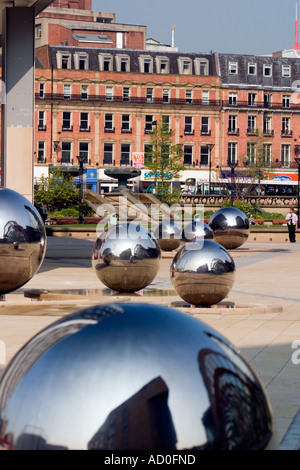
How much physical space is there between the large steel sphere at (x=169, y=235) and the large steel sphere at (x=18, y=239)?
16.0 metres

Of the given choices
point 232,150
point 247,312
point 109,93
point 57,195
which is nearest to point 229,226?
point 247,312

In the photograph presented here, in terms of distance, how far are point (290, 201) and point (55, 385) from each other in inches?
2735

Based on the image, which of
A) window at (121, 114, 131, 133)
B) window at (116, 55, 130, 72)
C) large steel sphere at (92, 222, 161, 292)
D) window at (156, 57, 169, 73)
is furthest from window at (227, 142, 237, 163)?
large steel sphere at (92, 222, 161, 292)

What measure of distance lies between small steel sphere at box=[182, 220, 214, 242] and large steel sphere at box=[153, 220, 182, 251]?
41 centimetres

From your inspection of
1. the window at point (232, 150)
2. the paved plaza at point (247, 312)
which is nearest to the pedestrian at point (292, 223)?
the paved plaza at point (247, 312)

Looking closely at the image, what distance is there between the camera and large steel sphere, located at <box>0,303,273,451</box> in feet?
12.4

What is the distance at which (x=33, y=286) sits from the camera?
19328mm

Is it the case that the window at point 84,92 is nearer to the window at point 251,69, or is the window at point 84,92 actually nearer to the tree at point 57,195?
the window at point 251,69

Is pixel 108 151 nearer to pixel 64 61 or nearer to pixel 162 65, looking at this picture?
pixel 64 61

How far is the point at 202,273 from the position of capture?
14648mm

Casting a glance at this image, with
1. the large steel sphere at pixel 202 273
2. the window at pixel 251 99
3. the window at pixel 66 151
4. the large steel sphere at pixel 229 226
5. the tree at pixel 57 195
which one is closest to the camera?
the large steel sphere at pixel 202 273

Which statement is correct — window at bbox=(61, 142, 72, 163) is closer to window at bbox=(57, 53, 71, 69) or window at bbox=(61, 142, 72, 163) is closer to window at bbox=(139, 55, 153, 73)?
window at bbox=(57, 53, 71, 69)

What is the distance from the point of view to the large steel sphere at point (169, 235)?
30.3 meters
